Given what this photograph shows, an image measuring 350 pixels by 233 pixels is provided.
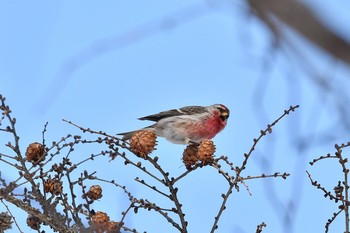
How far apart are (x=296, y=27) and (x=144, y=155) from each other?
9.98 feet

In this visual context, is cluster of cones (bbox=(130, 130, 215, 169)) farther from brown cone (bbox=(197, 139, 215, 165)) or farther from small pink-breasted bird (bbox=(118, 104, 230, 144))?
small pink-breasted bird (bbox=(118, 104, 230, 144))

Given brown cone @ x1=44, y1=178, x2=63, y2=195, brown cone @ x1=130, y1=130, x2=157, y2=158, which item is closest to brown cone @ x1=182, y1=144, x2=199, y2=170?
brown cone @ x1=130, y1=130, x2=157, y2=158

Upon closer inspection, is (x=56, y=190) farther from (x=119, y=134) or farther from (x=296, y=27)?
(x=296, y=27)

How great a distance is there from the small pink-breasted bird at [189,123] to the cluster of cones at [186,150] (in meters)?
1.76

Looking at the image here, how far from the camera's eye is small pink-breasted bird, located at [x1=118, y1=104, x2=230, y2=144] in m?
6.82

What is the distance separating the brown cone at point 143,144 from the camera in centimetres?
466

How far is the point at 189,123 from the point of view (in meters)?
6.99

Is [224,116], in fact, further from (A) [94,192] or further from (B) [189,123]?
(A) [94,192]

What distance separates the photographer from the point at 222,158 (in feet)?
14.1

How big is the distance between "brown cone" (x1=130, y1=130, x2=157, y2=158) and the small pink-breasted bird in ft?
5.80

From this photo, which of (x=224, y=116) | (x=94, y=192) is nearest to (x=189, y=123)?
(x=224, y=116)

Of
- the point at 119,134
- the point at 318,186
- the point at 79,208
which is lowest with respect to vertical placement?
the point at 79,208

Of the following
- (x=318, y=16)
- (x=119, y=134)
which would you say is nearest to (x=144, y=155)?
(x=119, y=134)

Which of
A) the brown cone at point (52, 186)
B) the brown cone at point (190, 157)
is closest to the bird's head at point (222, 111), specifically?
the brown cone at point (190, 157)
